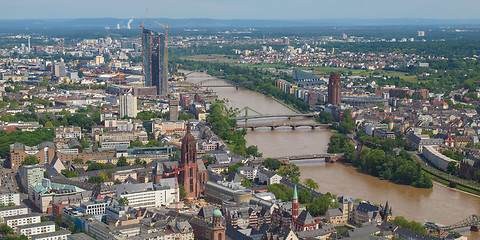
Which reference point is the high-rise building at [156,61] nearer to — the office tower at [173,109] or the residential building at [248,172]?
the office tower at [173,109]

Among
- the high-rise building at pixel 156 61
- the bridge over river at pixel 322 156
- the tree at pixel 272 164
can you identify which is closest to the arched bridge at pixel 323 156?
the bridge over river at pixel 322 156

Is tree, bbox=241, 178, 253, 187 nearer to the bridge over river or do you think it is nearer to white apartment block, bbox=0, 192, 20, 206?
the bridge over river

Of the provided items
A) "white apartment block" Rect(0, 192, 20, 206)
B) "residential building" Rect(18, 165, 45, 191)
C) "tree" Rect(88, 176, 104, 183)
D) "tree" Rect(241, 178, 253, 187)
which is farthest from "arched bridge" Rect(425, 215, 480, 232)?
"residential building" Rect(18, 165, 45, 191)

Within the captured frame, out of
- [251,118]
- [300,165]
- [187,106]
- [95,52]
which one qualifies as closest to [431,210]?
[300,165]

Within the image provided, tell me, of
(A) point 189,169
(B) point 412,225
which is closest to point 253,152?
(A) point 189,169

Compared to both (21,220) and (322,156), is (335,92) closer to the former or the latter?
(322,156)

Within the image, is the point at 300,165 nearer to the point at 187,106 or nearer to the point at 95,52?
the point at 187,106
